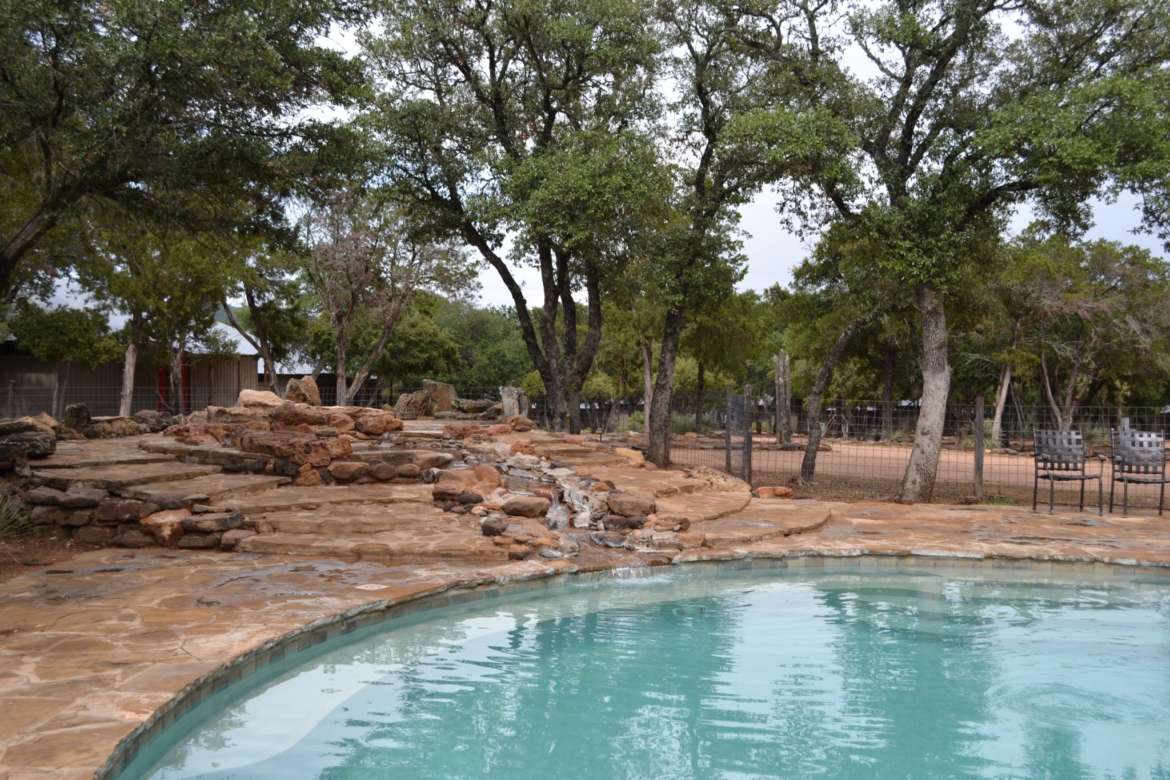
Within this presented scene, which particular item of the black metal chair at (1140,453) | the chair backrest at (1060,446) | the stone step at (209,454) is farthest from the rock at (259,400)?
the black metal chair at (1140,453)

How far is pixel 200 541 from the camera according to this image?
25.1 ft

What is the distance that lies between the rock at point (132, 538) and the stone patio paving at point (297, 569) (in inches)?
10.1

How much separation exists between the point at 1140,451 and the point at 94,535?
40.2ft

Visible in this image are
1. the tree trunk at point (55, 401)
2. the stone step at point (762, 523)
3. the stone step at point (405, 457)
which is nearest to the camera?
the stone step at point (762, 523)

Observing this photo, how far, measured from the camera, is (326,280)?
24.9m

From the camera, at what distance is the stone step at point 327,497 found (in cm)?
864

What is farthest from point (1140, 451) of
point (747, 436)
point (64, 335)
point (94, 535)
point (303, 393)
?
point (64, 335)

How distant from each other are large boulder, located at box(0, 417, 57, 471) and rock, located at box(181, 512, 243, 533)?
8.36 feet

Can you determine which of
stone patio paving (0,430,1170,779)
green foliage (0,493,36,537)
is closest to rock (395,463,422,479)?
stone patio paving (0,430,1170,779)

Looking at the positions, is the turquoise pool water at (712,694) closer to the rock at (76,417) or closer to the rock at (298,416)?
the rock at (298,416)

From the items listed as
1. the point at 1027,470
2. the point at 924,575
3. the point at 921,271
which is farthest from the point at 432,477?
the point at 1027,470

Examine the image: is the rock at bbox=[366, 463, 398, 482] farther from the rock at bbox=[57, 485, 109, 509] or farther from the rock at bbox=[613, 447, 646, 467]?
the rock at bbox=[613, 447, 646, 467]

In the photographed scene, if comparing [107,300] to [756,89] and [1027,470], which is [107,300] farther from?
[1027,470]

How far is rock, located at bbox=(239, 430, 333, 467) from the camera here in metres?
10.1
